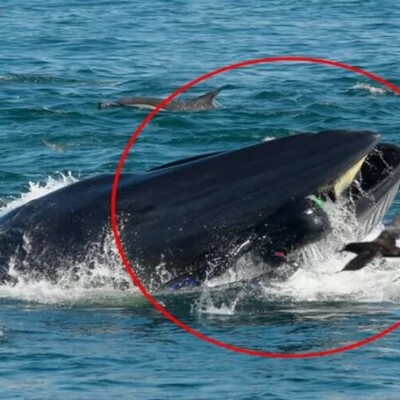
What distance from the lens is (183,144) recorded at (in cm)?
2812

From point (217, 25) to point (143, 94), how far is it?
15370mm

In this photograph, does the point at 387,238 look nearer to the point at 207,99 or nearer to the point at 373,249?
the point at 373,249

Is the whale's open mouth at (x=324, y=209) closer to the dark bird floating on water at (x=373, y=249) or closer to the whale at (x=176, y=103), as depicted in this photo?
the dark bird floating on water at (x=373, y=249)

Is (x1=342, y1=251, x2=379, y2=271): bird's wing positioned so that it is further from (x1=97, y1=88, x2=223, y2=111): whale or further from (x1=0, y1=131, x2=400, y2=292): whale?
(x1=97, y1=88, x2=223, y2=111): whale

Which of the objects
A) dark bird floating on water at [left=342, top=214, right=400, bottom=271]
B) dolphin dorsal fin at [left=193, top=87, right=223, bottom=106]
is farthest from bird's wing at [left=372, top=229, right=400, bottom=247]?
dolphin dorsal fin at [left=193, top=87, right=223, bottom=106]

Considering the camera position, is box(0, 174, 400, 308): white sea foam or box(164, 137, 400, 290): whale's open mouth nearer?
box(164, 137, 400, 290): whale's open mouth

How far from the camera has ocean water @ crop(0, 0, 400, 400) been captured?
13.1 m

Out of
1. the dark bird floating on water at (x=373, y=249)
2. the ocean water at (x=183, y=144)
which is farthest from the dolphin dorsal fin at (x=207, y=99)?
the dark bird floating on water at (x=373, y=249)

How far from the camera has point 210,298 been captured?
49.3 ft

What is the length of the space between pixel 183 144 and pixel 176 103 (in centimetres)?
375

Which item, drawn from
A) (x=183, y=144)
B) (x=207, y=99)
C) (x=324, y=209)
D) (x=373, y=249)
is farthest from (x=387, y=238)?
(x=207, y=99)

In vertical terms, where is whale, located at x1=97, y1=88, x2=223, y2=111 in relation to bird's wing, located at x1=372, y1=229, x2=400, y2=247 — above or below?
above

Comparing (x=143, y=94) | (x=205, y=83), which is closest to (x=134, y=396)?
(x=143, y=94)

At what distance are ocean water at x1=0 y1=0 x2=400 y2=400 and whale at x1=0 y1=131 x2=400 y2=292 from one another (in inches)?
13.5
